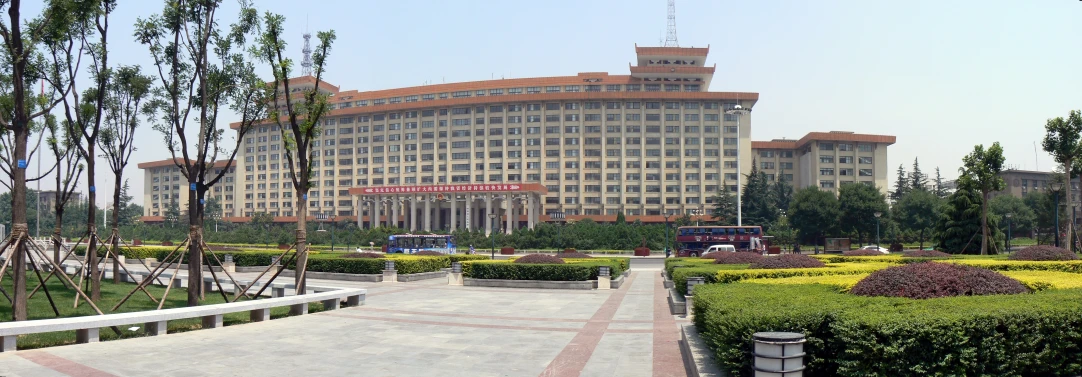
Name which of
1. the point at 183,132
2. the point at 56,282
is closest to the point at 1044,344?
the point at 183,132

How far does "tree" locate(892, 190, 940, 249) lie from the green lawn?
7166cm

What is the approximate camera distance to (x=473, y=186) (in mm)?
83875

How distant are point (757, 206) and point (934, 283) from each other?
73.2 meters

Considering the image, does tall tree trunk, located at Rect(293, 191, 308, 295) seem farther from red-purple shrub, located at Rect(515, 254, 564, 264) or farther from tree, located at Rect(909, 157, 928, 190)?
tree, located at Rect(909, 157, 928, 190)

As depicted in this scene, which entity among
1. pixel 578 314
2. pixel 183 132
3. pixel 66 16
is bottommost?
pixel 578 314

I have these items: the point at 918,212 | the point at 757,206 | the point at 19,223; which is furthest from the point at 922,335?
the point at 918,212

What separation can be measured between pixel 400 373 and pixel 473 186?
75063 millimetres

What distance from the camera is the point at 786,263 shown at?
18266 millimetres

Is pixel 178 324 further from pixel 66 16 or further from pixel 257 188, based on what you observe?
pixel 257 188

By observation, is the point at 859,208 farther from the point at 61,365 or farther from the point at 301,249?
the point at 61,365

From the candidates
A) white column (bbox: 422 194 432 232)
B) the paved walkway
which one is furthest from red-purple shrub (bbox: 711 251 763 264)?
white column (bbox: 422 194 432 232)

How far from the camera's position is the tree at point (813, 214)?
227 ft

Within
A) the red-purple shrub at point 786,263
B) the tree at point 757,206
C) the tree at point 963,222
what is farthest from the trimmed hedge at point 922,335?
the tree at point 757,206

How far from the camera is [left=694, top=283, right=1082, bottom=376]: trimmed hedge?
651 centimetres
